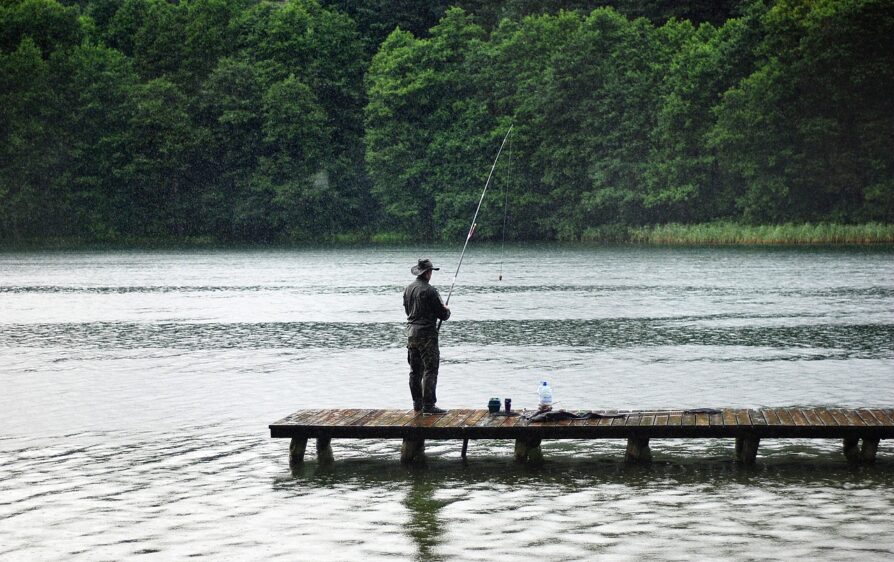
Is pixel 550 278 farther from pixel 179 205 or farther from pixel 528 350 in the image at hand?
pixel 179 205

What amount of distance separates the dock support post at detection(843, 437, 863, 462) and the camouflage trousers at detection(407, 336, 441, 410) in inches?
191

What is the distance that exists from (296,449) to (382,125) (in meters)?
94.7

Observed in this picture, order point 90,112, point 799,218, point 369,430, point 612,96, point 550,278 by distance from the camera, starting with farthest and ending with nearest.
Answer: point 90,112 < point 612,96 < point 799,218 < point 550,278 < point 369,430

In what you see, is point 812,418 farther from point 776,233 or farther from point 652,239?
point 652,239

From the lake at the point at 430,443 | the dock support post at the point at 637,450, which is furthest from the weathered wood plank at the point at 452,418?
the dock support post at the point at 637,450

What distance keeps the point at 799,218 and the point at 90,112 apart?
58.0 meters

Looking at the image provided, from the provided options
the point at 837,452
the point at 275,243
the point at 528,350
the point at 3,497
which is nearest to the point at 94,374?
the point at 528,350

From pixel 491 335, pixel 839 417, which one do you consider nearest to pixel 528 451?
pixel 839 417

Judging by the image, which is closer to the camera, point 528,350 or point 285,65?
point 528,350

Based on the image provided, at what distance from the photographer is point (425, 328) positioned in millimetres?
15297

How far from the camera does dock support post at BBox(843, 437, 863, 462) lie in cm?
1430

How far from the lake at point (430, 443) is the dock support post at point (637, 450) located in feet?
0.92

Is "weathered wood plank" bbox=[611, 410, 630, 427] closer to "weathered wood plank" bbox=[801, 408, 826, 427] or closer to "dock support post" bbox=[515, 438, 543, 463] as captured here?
"dock support post" bbox=[515, 438, 543, 463]

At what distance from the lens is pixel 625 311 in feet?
120
